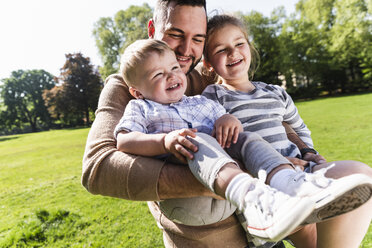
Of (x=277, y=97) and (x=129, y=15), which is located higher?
(x=129, y=15)

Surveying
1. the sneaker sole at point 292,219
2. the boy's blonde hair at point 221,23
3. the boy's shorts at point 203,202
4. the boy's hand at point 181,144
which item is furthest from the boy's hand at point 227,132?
the boy's blonde hair at point 221,23

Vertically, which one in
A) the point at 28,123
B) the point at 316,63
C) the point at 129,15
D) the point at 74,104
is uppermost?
the point at 129,15

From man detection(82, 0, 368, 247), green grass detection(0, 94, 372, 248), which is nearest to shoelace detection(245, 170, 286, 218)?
man detection(82, 0, 368, 247)

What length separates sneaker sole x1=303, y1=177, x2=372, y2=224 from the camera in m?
1.06

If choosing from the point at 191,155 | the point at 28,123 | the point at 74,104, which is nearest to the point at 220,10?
the point at 191,155

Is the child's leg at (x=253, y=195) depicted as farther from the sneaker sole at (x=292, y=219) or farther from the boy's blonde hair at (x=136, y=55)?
→ the boy's blonde hair at (x=136, y=55)

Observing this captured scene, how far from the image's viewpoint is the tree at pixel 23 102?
48969 mm

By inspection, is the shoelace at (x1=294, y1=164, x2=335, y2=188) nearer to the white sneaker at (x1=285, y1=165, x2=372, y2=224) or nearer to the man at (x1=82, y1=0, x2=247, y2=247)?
the white sneaker at (x1=285, y1=165, x2=372, y2=224)

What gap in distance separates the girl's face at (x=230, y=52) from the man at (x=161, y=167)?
156mm

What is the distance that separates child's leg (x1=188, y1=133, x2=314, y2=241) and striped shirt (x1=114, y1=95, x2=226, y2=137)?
390 millimetres

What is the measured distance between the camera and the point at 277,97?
224 centimetres

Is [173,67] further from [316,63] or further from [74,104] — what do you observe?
[74,104]

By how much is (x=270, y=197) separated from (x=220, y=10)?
2.16 m

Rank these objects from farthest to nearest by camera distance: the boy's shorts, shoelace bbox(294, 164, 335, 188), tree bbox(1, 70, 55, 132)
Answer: tree bbox(1, 70, 55, 132) → the boy's shorts → shoelace bbox(294, 164, 335, 188)
